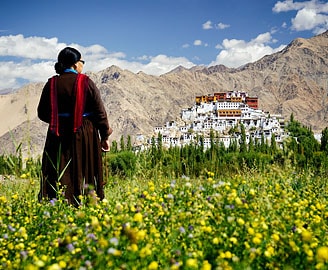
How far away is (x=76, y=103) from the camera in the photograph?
17.4ft

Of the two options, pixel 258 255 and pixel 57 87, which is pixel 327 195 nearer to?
pixel 258 255

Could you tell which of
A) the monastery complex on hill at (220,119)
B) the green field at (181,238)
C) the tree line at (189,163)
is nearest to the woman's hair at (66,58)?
the tree line at (189,163)

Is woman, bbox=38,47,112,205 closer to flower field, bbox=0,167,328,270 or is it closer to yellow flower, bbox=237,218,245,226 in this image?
flower field, bbox=0,167,328,270

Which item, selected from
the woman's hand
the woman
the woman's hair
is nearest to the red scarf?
the woman

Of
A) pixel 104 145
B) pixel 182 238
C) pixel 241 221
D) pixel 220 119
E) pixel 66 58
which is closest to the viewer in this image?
pixel 241 221

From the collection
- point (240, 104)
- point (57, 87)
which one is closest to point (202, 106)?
point (240, 104)

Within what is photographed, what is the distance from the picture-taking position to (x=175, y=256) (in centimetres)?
243

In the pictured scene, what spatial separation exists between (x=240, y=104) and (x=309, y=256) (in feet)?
407

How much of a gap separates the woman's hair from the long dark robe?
15 centimetres

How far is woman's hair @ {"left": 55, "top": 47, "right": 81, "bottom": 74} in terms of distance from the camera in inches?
217

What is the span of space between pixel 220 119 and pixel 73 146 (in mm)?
113650

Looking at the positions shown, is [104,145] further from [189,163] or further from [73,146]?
[189,163]

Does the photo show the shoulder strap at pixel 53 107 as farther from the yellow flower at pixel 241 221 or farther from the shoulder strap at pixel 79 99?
the yellow flower at pixel 241 221

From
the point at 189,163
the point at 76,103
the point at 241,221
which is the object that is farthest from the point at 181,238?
the point at 189,163
